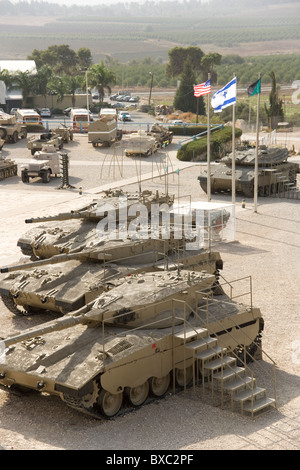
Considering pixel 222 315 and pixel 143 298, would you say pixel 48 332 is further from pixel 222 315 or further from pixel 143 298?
pixel 222 315

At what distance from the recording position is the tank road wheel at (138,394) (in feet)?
59.5

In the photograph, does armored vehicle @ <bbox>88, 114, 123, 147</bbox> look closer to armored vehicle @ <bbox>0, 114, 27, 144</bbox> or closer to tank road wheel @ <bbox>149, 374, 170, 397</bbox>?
armored vehicle @ <bbox>0, 114, 27, 144</bbox>

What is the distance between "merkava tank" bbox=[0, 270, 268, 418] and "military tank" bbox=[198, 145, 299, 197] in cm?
2217

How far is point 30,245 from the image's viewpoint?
1099 inches

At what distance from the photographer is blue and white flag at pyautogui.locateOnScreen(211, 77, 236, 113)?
34844mm

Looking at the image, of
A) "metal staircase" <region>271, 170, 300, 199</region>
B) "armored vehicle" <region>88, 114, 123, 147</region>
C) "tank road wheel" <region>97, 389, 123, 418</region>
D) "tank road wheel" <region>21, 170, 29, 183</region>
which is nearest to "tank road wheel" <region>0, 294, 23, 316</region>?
"tank road wheel" <region>97, 389, 123, 418</region>

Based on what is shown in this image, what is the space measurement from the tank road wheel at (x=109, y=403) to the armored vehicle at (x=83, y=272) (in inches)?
199

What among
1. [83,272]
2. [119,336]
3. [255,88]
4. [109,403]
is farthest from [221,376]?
[255,88]

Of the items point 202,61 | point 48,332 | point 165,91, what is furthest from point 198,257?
point 165,91

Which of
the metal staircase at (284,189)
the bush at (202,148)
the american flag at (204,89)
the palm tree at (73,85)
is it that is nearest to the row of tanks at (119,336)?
the american flag at (204,89)

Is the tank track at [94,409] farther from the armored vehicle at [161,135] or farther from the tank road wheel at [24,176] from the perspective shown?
the armored vehicle at [161,135]

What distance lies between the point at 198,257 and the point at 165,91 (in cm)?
11632

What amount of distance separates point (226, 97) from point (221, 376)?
1904cm

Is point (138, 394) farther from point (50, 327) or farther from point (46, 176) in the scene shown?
point (46, 176)
